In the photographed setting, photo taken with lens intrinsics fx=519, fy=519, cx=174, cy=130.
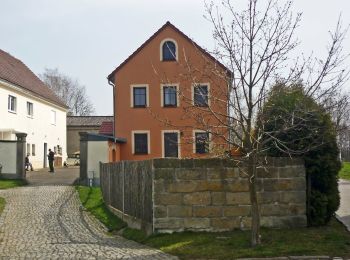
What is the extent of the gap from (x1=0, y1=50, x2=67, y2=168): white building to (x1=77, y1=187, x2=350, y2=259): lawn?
89.8 feet

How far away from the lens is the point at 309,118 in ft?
37.8

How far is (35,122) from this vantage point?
43.4 metres

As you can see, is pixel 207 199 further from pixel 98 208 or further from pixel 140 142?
pixel 140 142

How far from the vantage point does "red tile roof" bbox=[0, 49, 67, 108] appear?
39.2 metres

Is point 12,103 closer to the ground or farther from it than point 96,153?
farther from it

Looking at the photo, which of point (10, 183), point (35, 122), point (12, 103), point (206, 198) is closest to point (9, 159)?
point (10, 183)

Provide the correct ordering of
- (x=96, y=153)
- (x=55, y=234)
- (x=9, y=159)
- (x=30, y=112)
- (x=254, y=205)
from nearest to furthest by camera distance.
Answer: (x=254, y=205)
(x=55, y=234)
(x=96, y=153)
(x=9, y=159)
(x=30, y=112)

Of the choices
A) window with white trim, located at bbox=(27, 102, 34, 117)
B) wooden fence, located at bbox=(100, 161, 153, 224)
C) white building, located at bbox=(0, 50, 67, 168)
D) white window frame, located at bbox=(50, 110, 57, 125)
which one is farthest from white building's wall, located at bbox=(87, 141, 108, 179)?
white window frame, located at bbox=(50, 110, 57, 125)

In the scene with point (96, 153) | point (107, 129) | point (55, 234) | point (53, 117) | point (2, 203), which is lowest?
point (55, 234)

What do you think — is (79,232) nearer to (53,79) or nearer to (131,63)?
(131,63)

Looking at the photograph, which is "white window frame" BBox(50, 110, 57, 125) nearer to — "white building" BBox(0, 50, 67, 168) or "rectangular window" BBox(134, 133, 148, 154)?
"white building" BBox(0, 50, 67, 168)

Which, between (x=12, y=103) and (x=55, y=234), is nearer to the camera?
(x=55, y=234)

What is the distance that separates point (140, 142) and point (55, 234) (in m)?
23.0

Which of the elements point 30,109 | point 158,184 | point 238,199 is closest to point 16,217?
point 158,184
